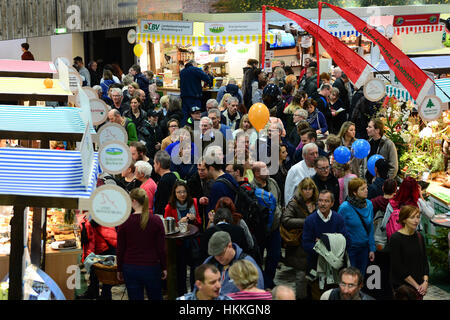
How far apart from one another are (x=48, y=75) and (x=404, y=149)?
16.4 ft

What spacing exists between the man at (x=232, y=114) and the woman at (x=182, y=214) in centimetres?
425

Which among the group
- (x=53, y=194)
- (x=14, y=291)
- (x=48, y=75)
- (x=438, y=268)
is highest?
(x=48, y=75)

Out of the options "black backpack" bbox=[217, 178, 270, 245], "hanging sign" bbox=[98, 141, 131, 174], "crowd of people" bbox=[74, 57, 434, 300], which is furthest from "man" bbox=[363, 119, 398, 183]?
"hanging sign" bbox=[98, 141, 131, 174]

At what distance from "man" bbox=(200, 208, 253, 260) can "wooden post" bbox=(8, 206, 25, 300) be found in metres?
1.72

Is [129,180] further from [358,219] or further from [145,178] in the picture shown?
[358,219]

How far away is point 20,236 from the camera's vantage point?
17.2 ft

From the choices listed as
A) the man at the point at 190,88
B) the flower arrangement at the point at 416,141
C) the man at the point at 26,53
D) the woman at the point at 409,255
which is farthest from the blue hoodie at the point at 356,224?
the man at the point at 26,53

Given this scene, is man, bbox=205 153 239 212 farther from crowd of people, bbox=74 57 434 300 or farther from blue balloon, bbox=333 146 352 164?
blue balloon, bbox=333 146 352 164

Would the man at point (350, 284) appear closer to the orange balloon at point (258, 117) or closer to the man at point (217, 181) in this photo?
the man at point (217, 181)

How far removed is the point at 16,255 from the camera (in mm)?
5258

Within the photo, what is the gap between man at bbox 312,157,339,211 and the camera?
771 centimetres

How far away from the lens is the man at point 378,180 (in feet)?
26.1
